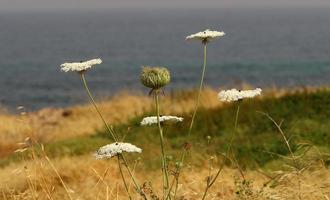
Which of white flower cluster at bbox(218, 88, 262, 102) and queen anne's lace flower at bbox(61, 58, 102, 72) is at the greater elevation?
queen anne's lace flower at bbox(61, 58, 102, 72)

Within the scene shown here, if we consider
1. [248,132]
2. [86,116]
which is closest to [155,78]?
[248,132]

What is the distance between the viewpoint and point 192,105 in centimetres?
2183

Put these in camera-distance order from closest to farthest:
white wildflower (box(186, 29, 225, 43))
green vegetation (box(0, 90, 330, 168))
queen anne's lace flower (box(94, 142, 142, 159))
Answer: queen anne's lace flower (box(94, 142, 142, 159))
white wildflower (box(186, 29, 225, 43))
green vegetation (box(0, 90, 330, 168))

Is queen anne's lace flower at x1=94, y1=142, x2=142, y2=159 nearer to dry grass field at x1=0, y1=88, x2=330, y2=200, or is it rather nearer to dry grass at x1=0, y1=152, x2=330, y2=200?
dry grass field at x1=0, y1=88, x2=330, y2=200

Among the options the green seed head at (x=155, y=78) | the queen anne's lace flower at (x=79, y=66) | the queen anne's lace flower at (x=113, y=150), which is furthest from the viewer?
the queen anne's lace flower at (x=79, y=66)

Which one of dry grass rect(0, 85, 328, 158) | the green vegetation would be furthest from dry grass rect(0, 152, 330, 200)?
dry grass rect(0, 85, 328, 158)

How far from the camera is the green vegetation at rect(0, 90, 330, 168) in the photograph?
1323 cm

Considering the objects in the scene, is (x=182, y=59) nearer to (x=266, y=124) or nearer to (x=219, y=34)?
(x=266, y=124)

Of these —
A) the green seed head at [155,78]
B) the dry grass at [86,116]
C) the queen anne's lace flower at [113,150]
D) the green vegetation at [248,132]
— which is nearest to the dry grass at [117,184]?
the queen anne's lace flower at [113,150]

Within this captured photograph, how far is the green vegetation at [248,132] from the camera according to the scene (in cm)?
1323

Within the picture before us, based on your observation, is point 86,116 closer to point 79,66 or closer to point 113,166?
point 113,166

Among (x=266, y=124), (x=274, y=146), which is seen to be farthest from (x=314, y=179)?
(x=266, y=124)

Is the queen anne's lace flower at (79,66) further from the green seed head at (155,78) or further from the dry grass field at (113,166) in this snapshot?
the dry grass field at (113,166)

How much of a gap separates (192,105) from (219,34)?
17.2 meters
